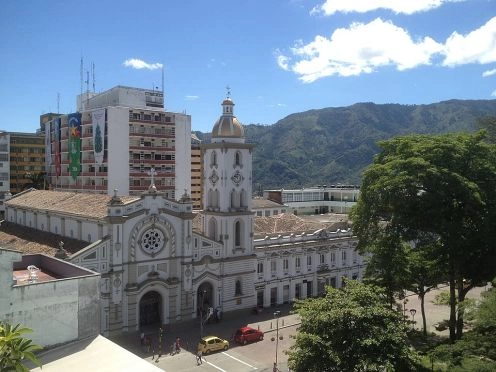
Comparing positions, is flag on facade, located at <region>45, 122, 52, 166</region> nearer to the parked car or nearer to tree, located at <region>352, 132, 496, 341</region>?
the parked car

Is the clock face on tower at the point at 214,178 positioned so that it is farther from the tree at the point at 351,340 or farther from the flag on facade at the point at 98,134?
the flag on facade at the point at 98,134

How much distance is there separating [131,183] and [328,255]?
117ft

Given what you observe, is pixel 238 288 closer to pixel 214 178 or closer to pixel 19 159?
pixel 214 178

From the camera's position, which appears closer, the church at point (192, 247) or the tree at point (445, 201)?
the tree at point (445, 201)

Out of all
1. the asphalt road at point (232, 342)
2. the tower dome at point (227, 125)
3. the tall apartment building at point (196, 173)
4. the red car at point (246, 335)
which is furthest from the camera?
the tall apartment building at point (196, 173)

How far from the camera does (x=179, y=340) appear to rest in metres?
35.4

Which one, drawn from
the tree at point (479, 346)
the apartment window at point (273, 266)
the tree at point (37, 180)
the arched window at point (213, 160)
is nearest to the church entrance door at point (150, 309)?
the apartment window at point (273, 266)

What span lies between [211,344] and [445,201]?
698 inches

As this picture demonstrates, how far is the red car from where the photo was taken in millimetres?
35406

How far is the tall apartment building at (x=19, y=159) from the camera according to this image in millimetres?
85938

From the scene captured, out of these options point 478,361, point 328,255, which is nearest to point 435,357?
point 478,361

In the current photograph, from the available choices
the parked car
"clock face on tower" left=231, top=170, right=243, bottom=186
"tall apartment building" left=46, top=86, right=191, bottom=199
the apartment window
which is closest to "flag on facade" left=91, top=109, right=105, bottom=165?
"tall apartment building" left=46, top=86, right=191, bottom=199

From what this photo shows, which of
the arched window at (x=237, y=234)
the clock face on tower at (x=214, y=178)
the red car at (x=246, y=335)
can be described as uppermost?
the clock face on tower at (x=214, y=178)

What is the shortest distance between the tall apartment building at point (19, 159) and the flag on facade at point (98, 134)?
1724cm
